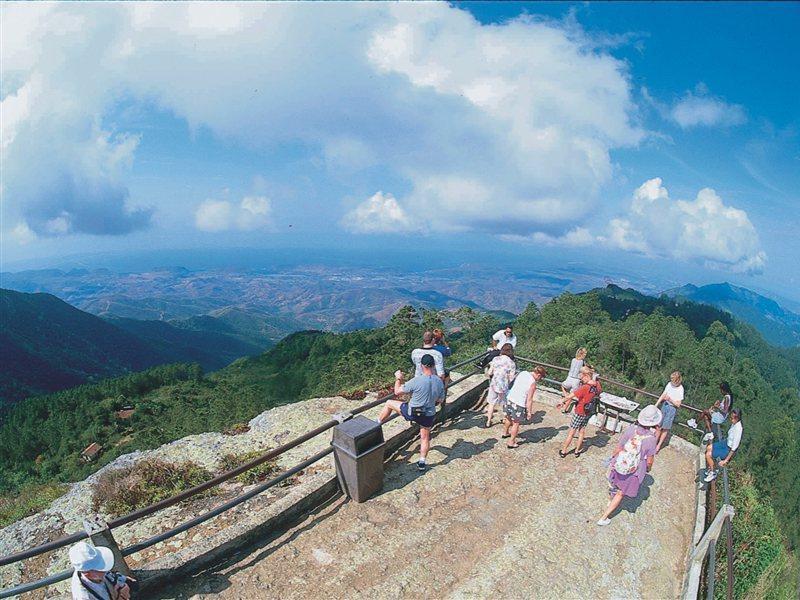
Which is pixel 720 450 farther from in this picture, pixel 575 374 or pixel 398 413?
pixel 398 413

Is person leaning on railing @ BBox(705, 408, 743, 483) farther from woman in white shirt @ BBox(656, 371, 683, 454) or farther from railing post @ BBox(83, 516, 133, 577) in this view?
railing post @ BBox(83, 516, 133, 577)

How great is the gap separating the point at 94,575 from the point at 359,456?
309 cm

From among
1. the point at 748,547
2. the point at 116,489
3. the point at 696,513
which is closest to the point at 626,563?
the point at 696,513

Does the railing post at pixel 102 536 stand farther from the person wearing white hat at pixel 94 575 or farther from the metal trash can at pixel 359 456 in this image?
the metal trash can at pixel 359 456

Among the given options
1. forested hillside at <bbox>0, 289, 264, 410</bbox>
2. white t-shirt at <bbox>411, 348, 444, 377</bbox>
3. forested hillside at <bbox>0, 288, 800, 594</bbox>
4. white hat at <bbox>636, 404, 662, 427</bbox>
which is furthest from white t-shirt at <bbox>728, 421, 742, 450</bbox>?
forested hillside at <bbox>0, 289, 264, 410</bbox>

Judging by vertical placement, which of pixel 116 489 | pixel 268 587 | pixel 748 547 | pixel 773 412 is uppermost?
pixel 268 587

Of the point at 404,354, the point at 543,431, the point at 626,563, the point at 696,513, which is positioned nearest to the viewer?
the point at 626,563

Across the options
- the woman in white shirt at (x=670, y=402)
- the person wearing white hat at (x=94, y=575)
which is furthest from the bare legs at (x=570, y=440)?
the person wearing white hat at (x=94, y=575)

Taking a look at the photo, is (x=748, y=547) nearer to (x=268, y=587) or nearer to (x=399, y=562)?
(x=399, y=562)

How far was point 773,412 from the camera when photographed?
5112 cm

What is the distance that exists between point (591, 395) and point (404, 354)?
38554 mm

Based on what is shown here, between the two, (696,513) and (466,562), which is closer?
(466,562)

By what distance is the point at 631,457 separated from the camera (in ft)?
19.4

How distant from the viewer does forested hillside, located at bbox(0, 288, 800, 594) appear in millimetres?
40500
